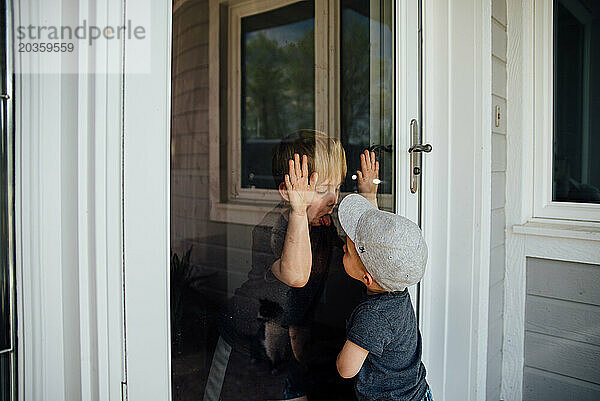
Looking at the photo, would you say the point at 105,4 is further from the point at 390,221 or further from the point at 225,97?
the point at 225,97

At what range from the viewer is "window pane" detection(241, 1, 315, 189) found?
182cm

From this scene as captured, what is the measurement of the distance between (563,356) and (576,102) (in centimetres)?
105

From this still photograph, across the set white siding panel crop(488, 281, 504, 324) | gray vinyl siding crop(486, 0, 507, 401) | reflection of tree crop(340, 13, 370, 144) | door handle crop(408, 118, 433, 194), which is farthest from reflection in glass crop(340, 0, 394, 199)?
white siding panel crop(488, 281, 504, 324)

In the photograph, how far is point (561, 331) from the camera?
7.11ft

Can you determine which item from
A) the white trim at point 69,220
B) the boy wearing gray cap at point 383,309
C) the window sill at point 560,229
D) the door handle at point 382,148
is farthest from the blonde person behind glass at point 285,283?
the window sill at point 560,229

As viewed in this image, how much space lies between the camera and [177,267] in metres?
1.10

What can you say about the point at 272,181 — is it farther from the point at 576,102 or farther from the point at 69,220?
the point at 576,102

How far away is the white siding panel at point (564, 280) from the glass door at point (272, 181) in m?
0.64

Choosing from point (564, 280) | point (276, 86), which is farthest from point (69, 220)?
point (564, 280)

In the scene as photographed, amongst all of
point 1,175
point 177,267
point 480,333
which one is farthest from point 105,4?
point 480,333

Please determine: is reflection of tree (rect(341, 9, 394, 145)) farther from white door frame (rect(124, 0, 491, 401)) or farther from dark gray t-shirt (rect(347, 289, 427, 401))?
dark gray t-shirt (rect(347, 289, 427, 401))

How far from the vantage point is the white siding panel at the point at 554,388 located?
2.11 meters

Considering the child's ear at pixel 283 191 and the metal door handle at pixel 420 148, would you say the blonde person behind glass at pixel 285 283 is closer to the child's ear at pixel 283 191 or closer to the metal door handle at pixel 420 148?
the child's ear at pixel 283 191

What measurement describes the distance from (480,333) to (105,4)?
174 centimetres
